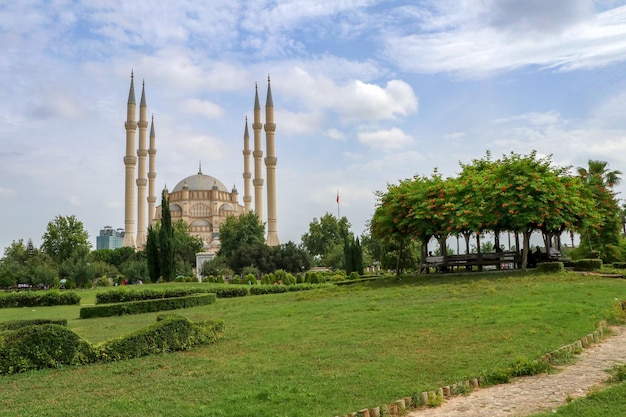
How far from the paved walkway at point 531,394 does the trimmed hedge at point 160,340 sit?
4926mm

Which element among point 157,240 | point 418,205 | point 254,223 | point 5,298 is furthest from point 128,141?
point 418,205

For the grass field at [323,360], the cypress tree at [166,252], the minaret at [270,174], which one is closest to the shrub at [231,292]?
the grass field at [323,360]

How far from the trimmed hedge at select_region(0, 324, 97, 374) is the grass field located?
1.11 ft

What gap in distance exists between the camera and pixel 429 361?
778 cm

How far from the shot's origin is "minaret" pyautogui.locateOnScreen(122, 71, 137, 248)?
200 feet

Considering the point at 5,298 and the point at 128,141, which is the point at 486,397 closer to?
the point at 5,298

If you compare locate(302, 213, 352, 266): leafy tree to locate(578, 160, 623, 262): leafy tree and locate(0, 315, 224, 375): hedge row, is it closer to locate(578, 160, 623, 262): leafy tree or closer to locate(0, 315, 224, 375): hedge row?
locate(578, 160, 623, 262): leafy tree

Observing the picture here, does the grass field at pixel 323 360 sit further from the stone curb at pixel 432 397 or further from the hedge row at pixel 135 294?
the hedge row at pixel 135 294

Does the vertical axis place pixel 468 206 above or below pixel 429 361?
above

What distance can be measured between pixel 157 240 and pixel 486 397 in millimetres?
32752

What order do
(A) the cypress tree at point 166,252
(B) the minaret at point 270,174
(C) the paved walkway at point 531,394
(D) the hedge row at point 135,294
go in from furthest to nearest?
(B) the minaret at point 270,174
(A) the cypress tree at point 166,252
(D) the hedge row at point 135,294
(C) the paved walkway at point 531,394

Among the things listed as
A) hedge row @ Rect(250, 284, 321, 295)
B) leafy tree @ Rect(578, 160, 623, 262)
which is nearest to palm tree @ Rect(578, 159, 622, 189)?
leafy tree @ Rect(578, 160, 623, 262)

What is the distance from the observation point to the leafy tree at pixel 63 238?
5147cm

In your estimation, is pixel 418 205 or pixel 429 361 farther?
pixel 418 205
